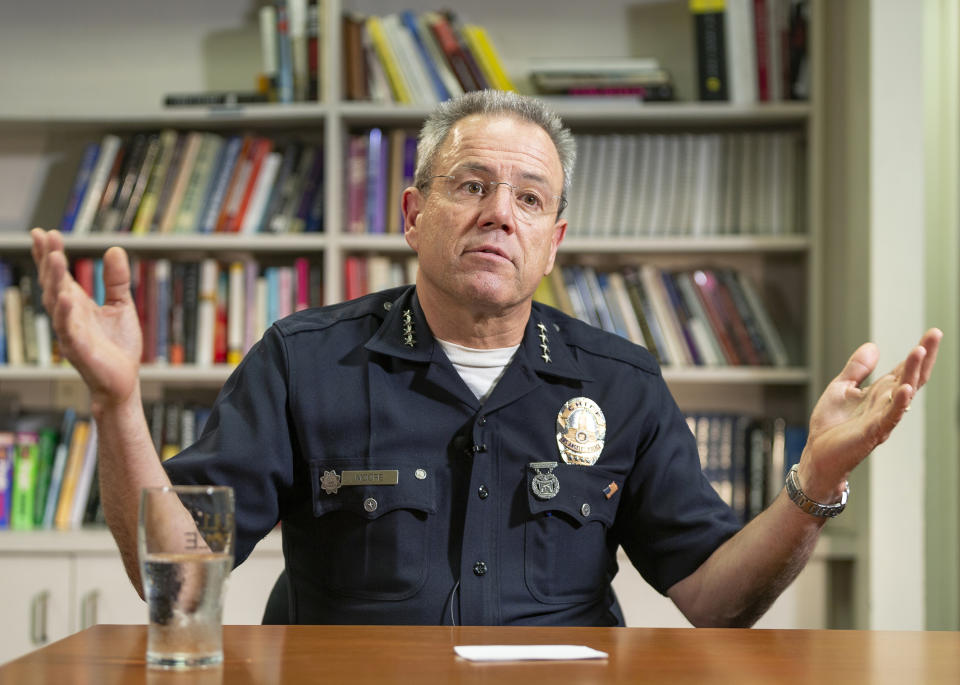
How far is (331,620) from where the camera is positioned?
4.72 ft

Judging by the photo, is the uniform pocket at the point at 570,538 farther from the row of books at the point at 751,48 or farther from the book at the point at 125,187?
the book at the point at 125,187

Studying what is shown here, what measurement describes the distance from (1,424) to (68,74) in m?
1.05

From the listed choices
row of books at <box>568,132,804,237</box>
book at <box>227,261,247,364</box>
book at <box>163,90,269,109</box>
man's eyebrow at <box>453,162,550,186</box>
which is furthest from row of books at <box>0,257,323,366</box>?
man's eyebrow at <box>453,162,550,186</box>

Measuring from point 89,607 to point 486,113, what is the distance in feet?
5.64

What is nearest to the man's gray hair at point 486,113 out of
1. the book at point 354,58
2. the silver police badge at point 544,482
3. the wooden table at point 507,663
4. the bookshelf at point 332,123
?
the silver police badge at point 544,482

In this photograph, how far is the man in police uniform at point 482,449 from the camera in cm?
143

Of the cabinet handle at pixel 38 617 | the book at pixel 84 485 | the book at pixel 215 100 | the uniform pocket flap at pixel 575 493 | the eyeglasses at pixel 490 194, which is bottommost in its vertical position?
the cabinet handle at pixel 38 617

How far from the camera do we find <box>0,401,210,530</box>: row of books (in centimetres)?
281

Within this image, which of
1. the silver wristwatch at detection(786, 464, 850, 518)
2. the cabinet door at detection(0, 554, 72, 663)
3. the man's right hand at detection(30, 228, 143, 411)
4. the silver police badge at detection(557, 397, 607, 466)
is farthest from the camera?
the cabinet door at detection(0, 554, 72, 663)

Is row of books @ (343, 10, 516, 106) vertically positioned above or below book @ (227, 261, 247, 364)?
above

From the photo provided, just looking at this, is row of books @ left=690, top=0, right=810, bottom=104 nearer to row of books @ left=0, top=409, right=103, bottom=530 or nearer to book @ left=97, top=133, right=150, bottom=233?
book @ left=97, top=133, right=150, bottom=233

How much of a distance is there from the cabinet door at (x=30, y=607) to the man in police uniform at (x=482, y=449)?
137 cm

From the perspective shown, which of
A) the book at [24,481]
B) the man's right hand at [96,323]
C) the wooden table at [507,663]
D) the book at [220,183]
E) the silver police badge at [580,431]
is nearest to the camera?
the wooden table at [507,663]

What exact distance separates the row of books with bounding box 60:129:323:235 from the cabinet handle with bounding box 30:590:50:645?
97 centimetres
